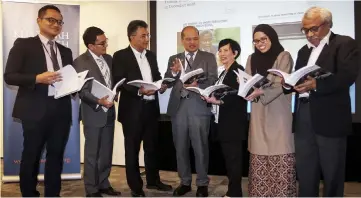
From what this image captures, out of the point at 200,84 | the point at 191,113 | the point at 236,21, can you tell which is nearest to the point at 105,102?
the point at 191,113

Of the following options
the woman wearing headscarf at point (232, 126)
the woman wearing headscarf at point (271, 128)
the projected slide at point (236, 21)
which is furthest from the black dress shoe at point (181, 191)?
the projected slide at point (236, 21)

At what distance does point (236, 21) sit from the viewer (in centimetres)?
431

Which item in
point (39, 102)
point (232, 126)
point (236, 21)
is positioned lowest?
point (232, 126)

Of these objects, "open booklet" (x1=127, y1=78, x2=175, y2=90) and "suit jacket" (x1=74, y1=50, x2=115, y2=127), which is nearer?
"open booklet" (x1=127, y1=78, x2=175, y2=90)

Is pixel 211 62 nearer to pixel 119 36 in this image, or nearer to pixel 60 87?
pixel 60 87

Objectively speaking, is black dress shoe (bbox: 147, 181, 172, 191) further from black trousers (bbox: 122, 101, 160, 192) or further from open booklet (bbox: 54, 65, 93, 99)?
open booklet (bbox: 54, 65, 93, 99)

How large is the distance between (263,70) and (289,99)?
30cm

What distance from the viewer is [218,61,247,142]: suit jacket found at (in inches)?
119

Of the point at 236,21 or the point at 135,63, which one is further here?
the point at 236,21

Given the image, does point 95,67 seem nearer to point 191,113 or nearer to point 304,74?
point 191,113

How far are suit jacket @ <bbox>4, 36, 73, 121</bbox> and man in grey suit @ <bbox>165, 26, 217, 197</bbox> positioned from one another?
1095mm

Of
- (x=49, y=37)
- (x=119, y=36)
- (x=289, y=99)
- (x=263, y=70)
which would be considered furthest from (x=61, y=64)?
(x=119, y=36)

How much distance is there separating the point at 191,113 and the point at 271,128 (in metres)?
0.87

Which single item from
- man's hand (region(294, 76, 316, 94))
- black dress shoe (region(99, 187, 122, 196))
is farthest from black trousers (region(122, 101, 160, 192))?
man's hand (region(294, 76, 316, 94))
